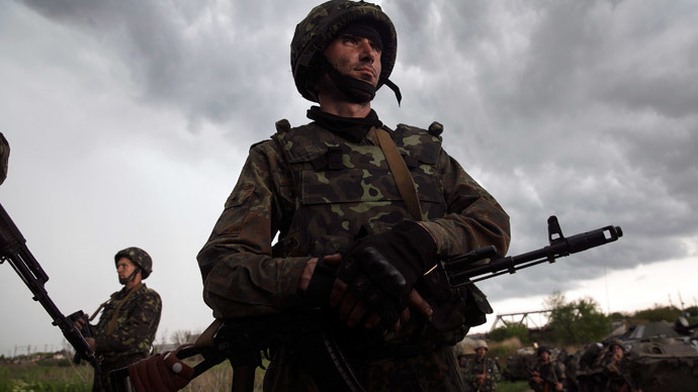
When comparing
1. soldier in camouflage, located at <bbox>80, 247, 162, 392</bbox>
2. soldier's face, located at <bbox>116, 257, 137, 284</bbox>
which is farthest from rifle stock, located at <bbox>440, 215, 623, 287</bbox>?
soldier's face, located at <bbox>116, 257, 137, 284</bbox>

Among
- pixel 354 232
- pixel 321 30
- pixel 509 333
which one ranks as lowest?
pixel 354 232

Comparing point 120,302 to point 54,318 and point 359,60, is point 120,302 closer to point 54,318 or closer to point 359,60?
point 54,318

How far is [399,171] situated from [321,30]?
81cm

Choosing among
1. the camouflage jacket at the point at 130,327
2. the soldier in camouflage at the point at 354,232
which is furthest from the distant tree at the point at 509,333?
the soldier in camouflage at the point at 354,232

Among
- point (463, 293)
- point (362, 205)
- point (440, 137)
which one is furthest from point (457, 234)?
point (440, 137)

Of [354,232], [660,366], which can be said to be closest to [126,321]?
Result: [354,232]

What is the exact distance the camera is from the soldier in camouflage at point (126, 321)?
22.2 feet

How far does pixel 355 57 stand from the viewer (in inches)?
97.8

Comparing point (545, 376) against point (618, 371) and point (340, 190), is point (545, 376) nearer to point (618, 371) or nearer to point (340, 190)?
point (618, 371)

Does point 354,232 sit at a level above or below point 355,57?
below

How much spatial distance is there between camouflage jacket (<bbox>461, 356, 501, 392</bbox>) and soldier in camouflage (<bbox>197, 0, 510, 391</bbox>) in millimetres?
12782

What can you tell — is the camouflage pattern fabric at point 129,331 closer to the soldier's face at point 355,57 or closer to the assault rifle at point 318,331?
the assault rifle at point 318,331

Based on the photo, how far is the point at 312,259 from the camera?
1.84m

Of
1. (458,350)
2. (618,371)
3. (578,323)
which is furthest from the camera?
(578,323)
